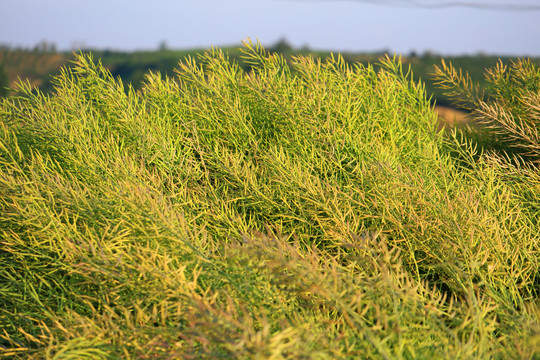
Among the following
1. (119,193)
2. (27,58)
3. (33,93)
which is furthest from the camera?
(27,58)

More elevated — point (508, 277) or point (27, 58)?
point (27, 58)

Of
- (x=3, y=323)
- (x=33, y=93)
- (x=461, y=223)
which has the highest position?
(x=33, y=93)

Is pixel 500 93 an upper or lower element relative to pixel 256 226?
upper

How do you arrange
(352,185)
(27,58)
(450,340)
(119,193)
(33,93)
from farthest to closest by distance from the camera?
(27,58)
(33,93)
(352,185)
(119,193)
(450,340)

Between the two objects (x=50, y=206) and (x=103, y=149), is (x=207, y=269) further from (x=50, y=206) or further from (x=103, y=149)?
(x=103, y=149)

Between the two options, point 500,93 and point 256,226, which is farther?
point 500,93

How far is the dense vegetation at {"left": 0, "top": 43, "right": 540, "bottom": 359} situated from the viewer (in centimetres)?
41

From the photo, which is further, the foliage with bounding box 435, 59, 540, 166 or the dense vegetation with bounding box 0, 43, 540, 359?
the foliage with bounding box 435, 59, 540, 166

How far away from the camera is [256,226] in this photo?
66 cm

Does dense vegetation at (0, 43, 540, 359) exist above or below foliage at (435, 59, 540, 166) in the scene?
below

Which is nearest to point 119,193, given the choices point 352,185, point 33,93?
point 352,185

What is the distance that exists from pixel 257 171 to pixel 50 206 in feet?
0.93

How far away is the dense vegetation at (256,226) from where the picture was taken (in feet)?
1.35

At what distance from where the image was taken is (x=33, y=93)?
0.85 meters
